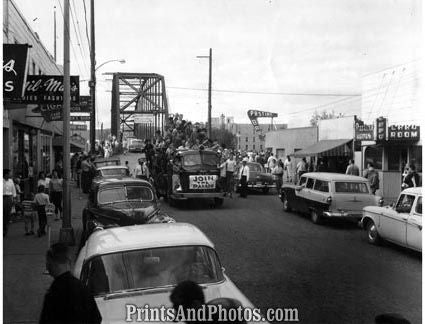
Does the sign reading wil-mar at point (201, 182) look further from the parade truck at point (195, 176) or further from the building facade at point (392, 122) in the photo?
the building facade at point (392, 122)

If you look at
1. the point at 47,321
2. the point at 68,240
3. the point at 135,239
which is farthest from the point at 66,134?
the point at 47,321

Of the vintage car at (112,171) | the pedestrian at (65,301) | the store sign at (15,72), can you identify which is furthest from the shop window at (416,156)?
the pedestrian at (65,301)

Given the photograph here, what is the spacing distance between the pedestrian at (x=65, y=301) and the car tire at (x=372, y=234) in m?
8.53

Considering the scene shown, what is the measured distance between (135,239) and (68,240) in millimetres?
6284

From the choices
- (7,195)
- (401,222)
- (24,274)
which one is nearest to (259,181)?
(401,222)

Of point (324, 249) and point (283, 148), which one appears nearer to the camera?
point (324, 249)

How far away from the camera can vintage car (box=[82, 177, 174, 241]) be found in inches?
424

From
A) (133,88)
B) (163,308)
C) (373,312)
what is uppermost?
(133,88)

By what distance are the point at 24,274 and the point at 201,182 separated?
950 centimetres

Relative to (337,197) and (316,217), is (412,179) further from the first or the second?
(337,197)

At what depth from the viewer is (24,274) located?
8617 millimetres

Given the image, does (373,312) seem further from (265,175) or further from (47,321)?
(265,175)

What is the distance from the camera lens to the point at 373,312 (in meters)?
6.76

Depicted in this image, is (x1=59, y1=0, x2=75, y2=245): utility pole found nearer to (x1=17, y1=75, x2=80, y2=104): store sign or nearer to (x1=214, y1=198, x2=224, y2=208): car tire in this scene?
(x1=17, y1=75, x2=80, y2=104): store sign
